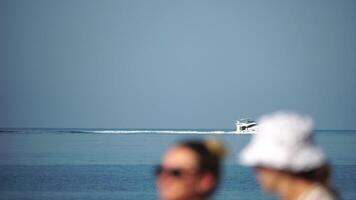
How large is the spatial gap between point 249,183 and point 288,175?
3668 centimetres

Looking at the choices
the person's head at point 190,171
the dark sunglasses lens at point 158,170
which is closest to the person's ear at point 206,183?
the person's head at point 190,171

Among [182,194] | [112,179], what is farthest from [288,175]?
[112,179]

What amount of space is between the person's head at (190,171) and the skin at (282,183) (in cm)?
21

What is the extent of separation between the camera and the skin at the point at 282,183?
133 inches

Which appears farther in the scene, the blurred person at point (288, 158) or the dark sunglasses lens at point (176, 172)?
the blurred person at point (288, 158)

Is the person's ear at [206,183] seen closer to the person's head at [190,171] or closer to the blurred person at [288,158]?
the person's head at [190,171]

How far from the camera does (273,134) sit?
133 inches

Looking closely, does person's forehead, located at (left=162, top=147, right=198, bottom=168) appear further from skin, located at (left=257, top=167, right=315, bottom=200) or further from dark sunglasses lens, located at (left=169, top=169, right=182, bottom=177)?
skin, located at (left=257, top=167, right=315, bottom=200)

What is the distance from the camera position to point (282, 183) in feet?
11.2

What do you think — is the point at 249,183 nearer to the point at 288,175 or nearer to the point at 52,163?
the point at 52,163

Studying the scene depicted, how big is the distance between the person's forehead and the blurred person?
0.25 m

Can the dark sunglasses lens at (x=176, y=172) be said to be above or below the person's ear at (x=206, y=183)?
above

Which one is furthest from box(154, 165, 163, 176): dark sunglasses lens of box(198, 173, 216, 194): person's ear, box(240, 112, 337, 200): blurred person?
box(240, 112, 337, 200): blurred person

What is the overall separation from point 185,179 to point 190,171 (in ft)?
0.12
